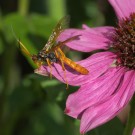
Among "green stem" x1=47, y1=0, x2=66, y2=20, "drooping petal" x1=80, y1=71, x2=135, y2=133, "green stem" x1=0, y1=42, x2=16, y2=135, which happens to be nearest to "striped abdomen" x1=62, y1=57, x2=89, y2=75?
"drooping petal" x1=80, y1=71, x2=135, y2=133

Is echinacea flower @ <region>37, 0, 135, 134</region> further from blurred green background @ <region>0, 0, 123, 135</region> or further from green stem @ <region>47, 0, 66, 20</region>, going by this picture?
green stem @ <region>47, 0, 66, 20</region>

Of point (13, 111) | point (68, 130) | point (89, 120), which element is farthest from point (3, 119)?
point (89, 120)

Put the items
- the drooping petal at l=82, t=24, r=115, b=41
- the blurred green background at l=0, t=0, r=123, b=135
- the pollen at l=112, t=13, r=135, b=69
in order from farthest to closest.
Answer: the blurred green background at l=0, t=0, r=123, b=135
the drooping petal at l=82, t=24, r=115, b=41
the pollen at l=112, t=13, r=135, b=69

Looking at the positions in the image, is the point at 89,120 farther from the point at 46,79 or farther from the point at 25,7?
the point at 25,7

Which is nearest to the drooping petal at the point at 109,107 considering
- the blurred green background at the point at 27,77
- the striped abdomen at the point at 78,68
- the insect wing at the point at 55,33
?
the striped abdomen at the point at 78,68

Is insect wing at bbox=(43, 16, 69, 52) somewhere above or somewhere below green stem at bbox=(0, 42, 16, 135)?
above

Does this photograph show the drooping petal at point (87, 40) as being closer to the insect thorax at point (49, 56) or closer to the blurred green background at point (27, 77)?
the insect thorax at point (49, 56)

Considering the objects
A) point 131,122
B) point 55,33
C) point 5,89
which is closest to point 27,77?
point 5,89
